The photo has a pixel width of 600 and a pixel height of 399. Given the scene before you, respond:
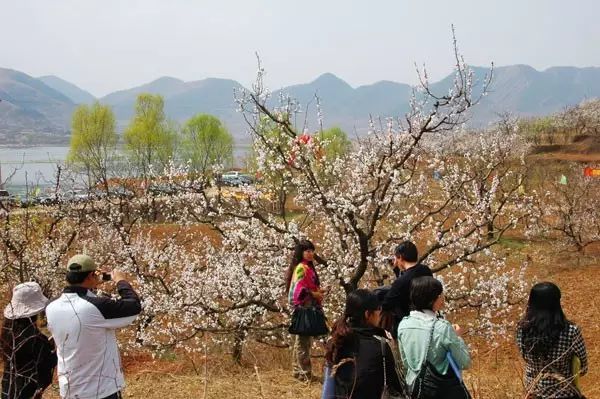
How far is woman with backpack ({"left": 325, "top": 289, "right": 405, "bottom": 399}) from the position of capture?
293 centimetres

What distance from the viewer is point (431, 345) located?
9.65 feet

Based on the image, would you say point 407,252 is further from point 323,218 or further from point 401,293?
point 323,218

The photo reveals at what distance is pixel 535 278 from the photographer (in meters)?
14.1

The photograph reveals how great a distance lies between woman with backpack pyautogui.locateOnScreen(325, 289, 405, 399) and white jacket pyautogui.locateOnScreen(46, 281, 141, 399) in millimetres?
1224

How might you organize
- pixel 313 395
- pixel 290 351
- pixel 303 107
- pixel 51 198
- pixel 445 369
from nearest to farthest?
1. pixel 445 369
2. pixel 313 395
3. pixel 303 107
4. pixel 290 351
5. pixel 51 198

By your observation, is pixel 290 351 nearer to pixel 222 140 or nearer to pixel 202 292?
pixel 202 292

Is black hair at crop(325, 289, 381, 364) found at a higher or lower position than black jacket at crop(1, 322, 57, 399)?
higher

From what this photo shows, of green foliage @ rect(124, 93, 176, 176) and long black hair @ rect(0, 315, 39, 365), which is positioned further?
green foliage @ rect(124, 93, 176, 176)

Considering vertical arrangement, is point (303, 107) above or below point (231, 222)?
above

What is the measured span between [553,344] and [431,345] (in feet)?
2.68

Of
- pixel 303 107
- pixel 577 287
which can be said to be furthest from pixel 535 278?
pixel 303 107

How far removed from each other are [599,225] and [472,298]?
10.8 metres

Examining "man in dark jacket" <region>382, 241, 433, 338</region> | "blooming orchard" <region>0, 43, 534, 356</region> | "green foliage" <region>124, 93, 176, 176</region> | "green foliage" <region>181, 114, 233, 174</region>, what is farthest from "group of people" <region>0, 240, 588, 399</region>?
"green foliage" <region>181, 114, 233, 174</region>

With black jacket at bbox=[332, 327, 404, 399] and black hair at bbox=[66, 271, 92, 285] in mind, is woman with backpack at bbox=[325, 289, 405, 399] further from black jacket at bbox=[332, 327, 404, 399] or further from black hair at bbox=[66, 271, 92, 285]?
black hair at bbox=[66, 271, 92, 285]
